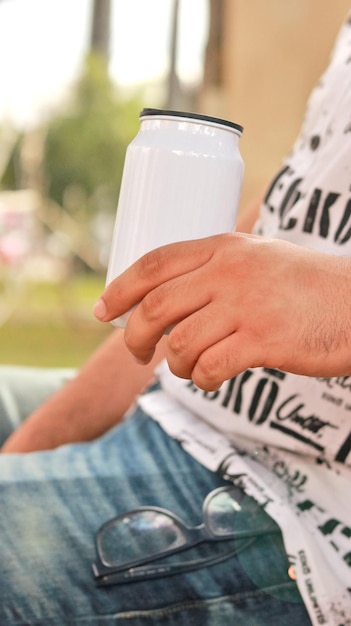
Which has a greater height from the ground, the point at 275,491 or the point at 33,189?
the point at 275,491

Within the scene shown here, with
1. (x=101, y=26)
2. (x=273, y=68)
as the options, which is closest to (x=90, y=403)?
(x=273, y=68)

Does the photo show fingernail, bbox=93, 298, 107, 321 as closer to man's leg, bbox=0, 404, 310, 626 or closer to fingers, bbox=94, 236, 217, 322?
fingers, bbox=94, 236, 217, 322

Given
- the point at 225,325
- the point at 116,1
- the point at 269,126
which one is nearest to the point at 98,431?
the point at 225,325

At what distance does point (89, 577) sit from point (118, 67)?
1056 cm

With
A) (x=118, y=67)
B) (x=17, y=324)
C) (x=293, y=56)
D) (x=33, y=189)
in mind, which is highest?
(x=293, y=56)

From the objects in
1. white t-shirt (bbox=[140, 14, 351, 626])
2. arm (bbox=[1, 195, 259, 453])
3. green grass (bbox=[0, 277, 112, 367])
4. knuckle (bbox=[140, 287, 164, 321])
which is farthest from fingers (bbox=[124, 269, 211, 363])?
green grass (bbox=[0, 277, 112, 367])

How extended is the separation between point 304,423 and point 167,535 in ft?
0.62

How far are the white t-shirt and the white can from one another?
26cm

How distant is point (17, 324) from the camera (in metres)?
6.73

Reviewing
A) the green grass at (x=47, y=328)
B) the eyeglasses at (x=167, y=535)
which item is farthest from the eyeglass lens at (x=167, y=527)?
the green grass at (x=47, y=328)

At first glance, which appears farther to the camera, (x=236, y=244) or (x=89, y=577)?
(x=89, y=577)

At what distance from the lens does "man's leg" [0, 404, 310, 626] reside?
0.83 m

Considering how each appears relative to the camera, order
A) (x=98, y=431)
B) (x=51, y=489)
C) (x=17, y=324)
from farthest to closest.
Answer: (x=17, y=324) → (x=98, y=431) → (x=51, y=489)

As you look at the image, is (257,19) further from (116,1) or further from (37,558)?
(116,1)
